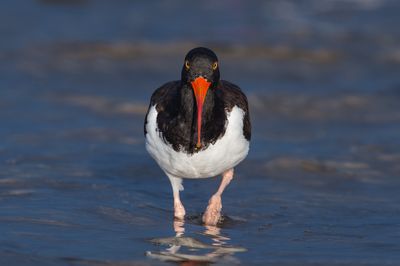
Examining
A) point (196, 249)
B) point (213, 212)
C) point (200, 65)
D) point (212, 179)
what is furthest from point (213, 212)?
point (212, 179)

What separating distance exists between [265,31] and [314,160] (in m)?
7.22

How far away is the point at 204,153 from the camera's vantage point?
7352 millimetres

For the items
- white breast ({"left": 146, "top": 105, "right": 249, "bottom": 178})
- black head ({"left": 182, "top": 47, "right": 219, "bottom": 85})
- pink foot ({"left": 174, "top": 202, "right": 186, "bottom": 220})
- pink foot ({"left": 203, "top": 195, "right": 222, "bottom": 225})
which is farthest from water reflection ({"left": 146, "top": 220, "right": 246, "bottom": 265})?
black head ({"left": 182, "top": 47, "right": 219, "bottom": 85})

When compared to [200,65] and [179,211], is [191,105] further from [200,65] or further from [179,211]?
[179,211]

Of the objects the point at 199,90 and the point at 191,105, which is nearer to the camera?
the point at 199,90

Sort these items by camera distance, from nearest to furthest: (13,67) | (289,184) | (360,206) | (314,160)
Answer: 1. (360,206)
2. (289,184)
3. (314,160)
4. (13,67)

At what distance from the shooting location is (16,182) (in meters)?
8.75

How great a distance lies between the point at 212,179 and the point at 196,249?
9.71ft

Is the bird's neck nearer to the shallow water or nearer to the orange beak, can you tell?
the orange beak

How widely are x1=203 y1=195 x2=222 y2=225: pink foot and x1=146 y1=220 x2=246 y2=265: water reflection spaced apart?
316 millimetres

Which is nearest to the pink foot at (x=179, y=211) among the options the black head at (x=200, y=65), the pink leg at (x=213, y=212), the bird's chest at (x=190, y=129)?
the pink leg at (x=213, y=212)

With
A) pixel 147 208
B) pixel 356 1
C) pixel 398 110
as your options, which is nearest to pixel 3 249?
pixel 147 208

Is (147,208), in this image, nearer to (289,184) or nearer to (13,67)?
(289,184)

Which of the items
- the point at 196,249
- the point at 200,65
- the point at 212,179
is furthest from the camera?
the point at 212,179
